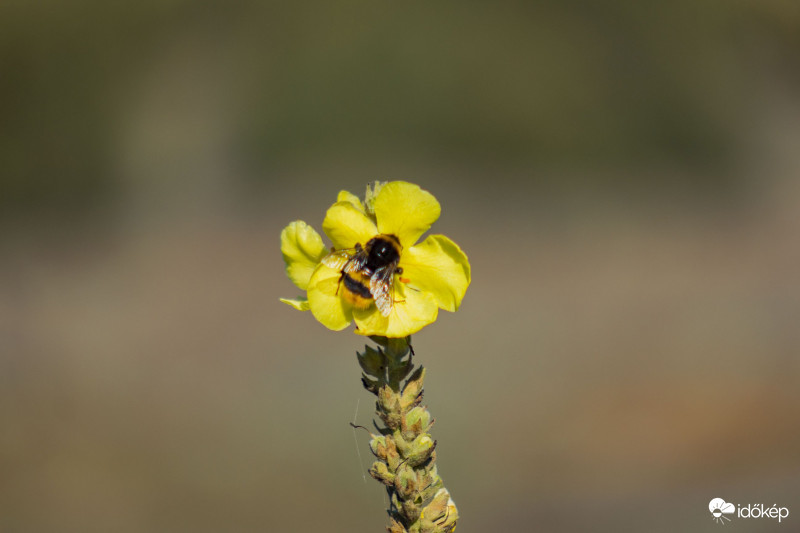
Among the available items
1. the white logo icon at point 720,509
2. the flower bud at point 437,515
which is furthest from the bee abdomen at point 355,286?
the white logo icon at point 720,509

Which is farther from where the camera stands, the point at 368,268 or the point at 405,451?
the point at 368,268

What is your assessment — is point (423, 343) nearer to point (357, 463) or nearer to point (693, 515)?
point (357, 463)

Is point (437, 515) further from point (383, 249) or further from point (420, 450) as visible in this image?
point (383, 249)

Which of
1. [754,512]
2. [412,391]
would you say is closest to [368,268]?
[412,391]

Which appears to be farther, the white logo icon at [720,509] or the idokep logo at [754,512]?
the idokep logo at [754,512]

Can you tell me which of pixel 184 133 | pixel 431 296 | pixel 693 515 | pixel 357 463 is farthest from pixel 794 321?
pixel 184 133

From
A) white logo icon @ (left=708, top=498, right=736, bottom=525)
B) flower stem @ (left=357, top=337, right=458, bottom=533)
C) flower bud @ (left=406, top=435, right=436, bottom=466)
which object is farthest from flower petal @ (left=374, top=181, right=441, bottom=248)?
white logo icon @ (left=708, top=498, right=736, bottom=525)

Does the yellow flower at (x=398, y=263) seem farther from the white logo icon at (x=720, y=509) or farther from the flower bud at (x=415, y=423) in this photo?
the white logo icon at (x=720, y=509)

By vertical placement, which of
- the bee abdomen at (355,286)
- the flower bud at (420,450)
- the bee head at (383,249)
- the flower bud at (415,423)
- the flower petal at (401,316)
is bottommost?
the flower bud at (420,450)
